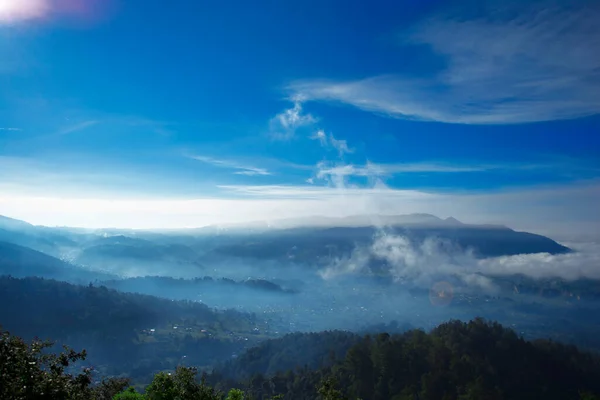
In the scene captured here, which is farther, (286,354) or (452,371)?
(286,354)

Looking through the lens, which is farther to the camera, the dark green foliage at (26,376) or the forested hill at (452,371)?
the forested hill at (452,371)

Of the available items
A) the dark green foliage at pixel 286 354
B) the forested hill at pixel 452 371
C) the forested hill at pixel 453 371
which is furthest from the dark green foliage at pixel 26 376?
the dark green foliage at pixel 286 354

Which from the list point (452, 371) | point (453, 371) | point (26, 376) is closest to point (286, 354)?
point (452, 371)

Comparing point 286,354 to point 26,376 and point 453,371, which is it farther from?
point 26,376

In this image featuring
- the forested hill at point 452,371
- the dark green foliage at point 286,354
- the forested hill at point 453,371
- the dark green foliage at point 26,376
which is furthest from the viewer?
the dark green foliage at point 286,354

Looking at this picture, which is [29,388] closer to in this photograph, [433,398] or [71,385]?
[71,385]

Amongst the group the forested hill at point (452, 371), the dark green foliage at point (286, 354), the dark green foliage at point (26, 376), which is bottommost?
the dark green foliage at point (286, 354)

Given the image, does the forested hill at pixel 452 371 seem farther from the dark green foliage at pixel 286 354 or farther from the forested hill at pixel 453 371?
the dark green foliage at pixel 286 354

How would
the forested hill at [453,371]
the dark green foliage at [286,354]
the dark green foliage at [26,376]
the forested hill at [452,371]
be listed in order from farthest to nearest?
the dark green foliage at [286,354]
the forested hill at [452,371]
the forested hill at [453,371]
the dark green foliage at [26,376]

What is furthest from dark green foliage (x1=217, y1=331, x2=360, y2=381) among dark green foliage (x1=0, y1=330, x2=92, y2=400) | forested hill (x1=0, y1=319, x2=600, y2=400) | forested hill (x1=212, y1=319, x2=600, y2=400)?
dark green foliage (x1=0, y1=330, x2=92, y2=400)
